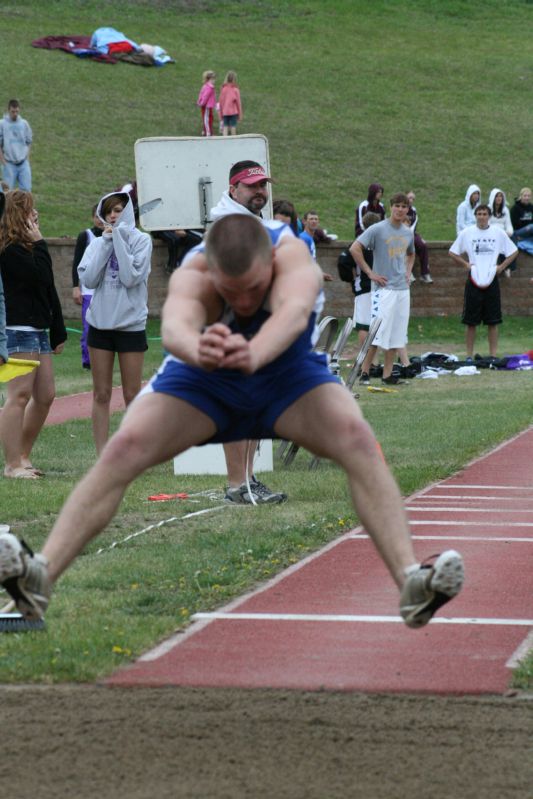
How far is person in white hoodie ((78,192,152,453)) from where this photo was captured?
1073 centimetres

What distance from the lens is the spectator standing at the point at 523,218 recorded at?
27359 mm

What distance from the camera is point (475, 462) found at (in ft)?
38.4

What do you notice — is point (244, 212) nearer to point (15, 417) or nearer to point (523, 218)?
point (15, 417)

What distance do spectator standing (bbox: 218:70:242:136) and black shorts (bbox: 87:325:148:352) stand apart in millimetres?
23103

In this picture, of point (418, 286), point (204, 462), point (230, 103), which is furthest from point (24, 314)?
point (230, 103)

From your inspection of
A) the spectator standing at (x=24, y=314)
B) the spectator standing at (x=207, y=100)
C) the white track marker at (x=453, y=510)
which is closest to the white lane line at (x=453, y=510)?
the white track marker at (x=453, y=510)

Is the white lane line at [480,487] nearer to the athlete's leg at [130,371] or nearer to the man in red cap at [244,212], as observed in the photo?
the man in red cap at [244,212]

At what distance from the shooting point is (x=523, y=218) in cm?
2759

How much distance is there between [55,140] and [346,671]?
3150 cm

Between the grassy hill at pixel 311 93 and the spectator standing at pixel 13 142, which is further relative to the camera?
the grassy hill at pixel 311 93

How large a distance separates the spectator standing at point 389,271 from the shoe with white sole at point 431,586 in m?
13.0

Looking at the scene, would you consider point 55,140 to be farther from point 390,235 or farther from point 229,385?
point 229,385

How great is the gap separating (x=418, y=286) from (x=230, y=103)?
366 inches

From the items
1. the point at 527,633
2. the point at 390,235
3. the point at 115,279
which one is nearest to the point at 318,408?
the point at 527,633
